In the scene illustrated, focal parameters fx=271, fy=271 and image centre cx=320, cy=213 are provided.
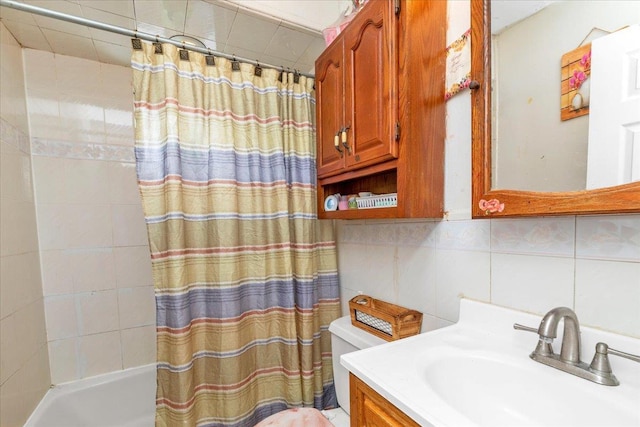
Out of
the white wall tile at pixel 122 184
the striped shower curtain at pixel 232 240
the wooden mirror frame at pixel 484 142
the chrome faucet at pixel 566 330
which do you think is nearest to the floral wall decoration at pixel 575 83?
the wooden mirror frame at pixel 484 142

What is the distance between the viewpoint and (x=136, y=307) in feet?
5.66

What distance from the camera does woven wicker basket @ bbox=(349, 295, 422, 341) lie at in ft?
3.32

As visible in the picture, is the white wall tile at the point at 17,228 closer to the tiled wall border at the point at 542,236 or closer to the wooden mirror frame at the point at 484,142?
the tiled wall border at the point at 542,236

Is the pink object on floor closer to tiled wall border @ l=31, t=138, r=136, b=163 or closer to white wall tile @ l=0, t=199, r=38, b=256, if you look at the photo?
white wall tile @ l=0, t=199, r=38, b=256

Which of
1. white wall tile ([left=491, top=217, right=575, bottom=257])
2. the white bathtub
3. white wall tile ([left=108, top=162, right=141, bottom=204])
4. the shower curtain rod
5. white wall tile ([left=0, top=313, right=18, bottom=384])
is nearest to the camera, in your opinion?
white wall tile ([left=491, top=217, right=575, bottom=257])

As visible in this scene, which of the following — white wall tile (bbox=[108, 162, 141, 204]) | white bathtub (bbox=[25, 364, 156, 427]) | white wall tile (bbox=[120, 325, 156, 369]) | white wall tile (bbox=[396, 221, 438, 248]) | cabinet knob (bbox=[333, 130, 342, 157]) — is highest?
cabinet knob (bbox=[333, 130, 342, 157])

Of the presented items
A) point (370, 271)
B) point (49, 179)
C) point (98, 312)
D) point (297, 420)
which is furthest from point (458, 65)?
point (98, 312)

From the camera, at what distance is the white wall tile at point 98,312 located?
160 centimetres

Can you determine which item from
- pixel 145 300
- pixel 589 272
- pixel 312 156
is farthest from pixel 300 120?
pixel 145 300

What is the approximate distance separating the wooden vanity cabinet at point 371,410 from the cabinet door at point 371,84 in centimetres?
69

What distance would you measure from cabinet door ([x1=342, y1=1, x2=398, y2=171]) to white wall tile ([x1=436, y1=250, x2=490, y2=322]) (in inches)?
16.4

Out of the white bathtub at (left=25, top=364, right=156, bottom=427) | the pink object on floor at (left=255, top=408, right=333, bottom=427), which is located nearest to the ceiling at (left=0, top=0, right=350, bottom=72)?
the pink object on floor at (left=255, top=408, right=333, bottom=427)

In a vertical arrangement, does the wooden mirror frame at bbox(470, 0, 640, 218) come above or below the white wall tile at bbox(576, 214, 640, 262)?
above

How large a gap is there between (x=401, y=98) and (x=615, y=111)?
1.64 feet
